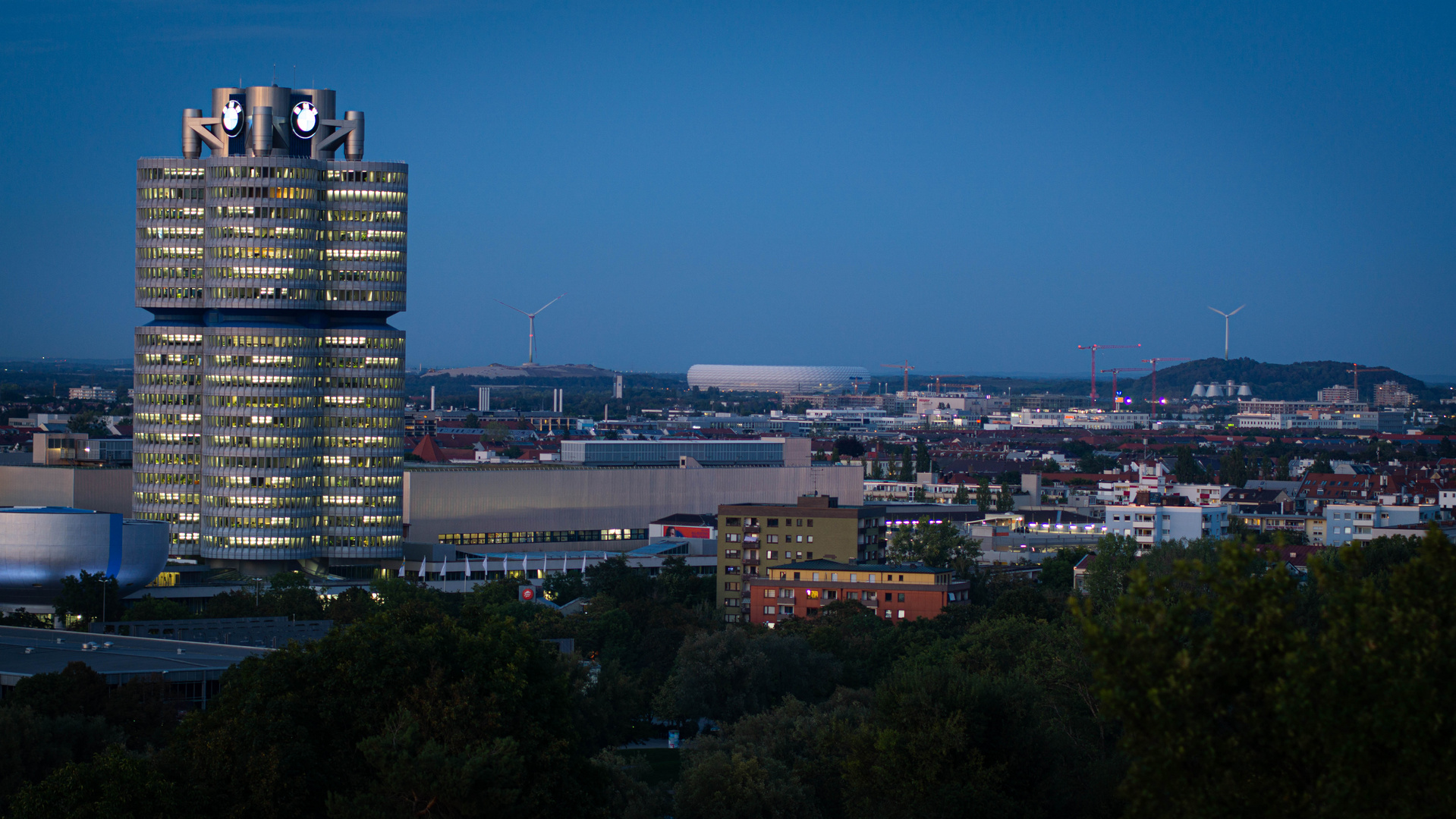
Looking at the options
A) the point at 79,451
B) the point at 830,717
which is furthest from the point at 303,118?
the point at 830,717

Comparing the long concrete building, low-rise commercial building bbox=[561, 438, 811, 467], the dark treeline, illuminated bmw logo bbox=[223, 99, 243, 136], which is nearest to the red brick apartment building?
the dark treeline

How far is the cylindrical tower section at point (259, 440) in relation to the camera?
101 metres

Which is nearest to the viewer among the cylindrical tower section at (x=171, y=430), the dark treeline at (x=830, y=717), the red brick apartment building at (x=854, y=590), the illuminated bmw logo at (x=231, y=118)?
the dark treeline at (x=830, y=717)

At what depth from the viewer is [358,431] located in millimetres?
103375

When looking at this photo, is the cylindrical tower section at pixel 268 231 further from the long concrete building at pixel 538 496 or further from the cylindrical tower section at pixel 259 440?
the long concrete building at pixel 538 496

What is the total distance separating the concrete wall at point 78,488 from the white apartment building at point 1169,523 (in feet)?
219

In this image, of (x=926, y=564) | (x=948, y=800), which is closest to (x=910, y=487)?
(x=926, y=564)

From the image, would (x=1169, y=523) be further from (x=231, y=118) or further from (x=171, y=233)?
(x=171, y=233)

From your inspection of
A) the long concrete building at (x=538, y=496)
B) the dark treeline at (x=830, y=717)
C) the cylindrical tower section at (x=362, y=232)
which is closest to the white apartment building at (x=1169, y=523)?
the long concrete building at (x=538, y=496)

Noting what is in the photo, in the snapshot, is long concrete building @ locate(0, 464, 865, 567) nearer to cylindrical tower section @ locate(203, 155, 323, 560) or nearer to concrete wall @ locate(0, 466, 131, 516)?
concrete wall @ locate(0, 466, 131, 516)

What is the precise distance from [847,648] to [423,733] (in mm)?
38914

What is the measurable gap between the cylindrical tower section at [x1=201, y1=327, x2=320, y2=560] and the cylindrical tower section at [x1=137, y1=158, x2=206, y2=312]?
12.1 feet

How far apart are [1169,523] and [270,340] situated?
63.7m

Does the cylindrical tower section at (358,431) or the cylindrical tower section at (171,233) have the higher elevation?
the cylindrical tower section at (171,233)
